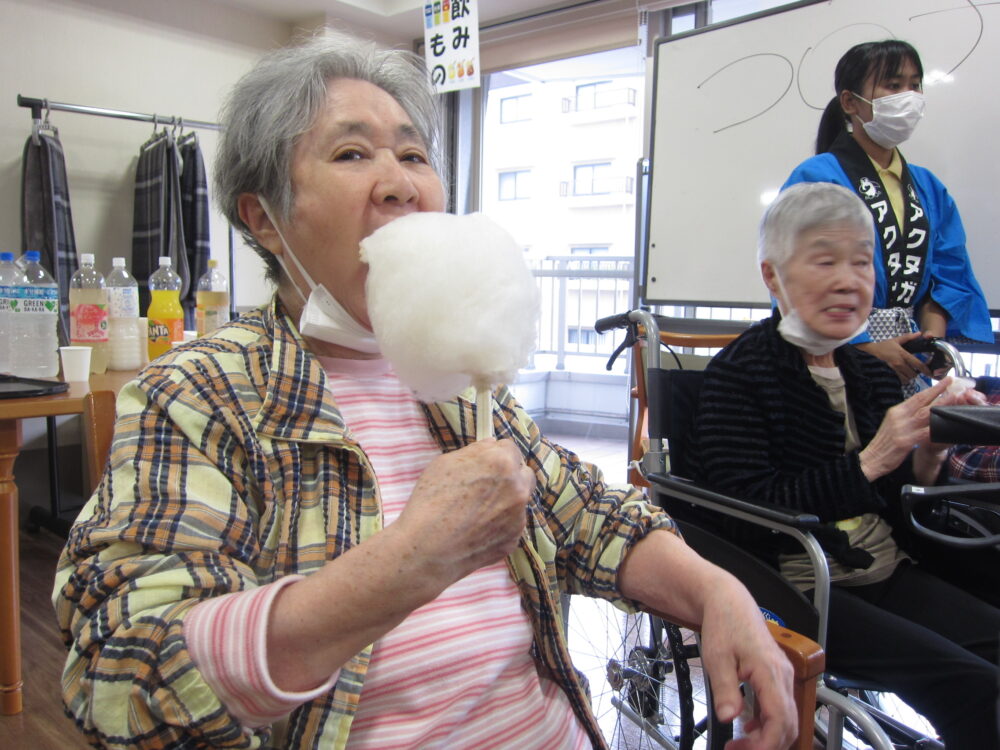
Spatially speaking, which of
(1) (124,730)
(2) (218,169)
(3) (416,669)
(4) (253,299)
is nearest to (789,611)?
(3) (416,669)

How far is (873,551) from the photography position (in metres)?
1.31

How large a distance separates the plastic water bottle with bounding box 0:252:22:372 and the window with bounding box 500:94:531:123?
489 cm

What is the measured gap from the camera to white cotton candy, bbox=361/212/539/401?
65cm

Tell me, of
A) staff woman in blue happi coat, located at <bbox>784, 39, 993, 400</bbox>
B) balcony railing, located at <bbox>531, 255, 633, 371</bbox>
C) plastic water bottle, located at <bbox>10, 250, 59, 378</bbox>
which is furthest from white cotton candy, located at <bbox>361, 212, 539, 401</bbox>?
balcony railing, located at <bbox>531, 255, 633, 371</bbox>

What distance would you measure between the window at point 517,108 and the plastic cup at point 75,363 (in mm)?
5171

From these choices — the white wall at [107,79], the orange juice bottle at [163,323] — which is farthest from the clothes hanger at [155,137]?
the orange juice bottle at [163,323]

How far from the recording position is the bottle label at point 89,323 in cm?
208

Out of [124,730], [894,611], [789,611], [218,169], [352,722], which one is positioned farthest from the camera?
[894,611]

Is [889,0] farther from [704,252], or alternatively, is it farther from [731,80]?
[704,252]

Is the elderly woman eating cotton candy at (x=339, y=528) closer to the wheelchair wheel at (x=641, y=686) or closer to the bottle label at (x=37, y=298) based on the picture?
the wheelchair wheel at (x=641, y=686)

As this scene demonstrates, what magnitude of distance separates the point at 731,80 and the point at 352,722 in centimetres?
276

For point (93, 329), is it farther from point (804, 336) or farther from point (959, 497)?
point (959, 497)

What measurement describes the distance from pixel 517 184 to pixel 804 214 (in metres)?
5.12

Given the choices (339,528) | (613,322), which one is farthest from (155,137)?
(339,528)
